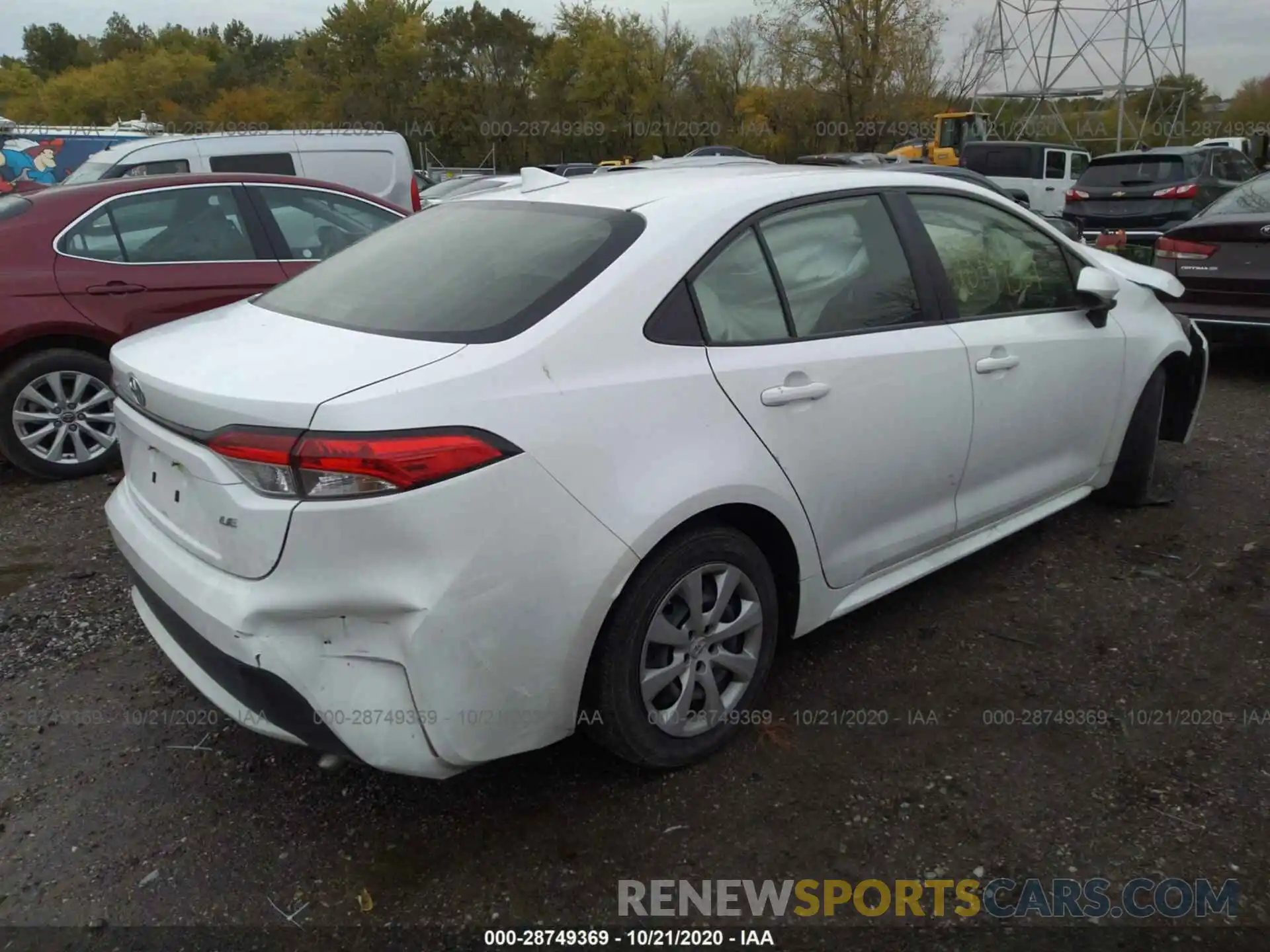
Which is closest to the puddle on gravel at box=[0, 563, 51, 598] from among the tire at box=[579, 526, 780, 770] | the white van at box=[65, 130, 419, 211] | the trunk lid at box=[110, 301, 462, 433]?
the trunk lid at box=[110, 301, 462, 433]

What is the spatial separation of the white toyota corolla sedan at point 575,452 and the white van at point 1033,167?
1842 centimetres

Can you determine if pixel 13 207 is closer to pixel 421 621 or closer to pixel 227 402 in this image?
pixel 227 402

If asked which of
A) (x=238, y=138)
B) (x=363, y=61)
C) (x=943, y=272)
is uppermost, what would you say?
(x=363, y=61)

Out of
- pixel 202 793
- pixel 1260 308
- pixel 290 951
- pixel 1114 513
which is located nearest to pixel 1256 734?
pixel 1114 513

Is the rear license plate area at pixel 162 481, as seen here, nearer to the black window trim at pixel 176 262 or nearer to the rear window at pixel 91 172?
the black window trim at pixel 176 262

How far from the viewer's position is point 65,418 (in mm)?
5305

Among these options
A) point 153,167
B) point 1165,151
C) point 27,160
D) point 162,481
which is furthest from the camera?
point 27,160

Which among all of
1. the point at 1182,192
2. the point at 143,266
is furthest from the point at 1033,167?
the point at 143,266

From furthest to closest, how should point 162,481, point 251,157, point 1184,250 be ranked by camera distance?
point 251,157 < point 1184,250 < point 162,481

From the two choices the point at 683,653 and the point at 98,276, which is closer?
the point at 683,653

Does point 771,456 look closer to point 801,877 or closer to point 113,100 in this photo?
point 801,877

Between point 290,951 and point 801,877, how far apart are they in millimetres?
1208

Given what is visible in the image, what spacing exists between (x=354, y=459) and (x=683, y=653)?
107 centimetres

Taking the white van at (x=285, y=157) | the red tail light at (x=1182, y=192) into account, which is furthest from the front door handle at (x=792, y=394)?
the red tail light at (x=1182, y=192)
